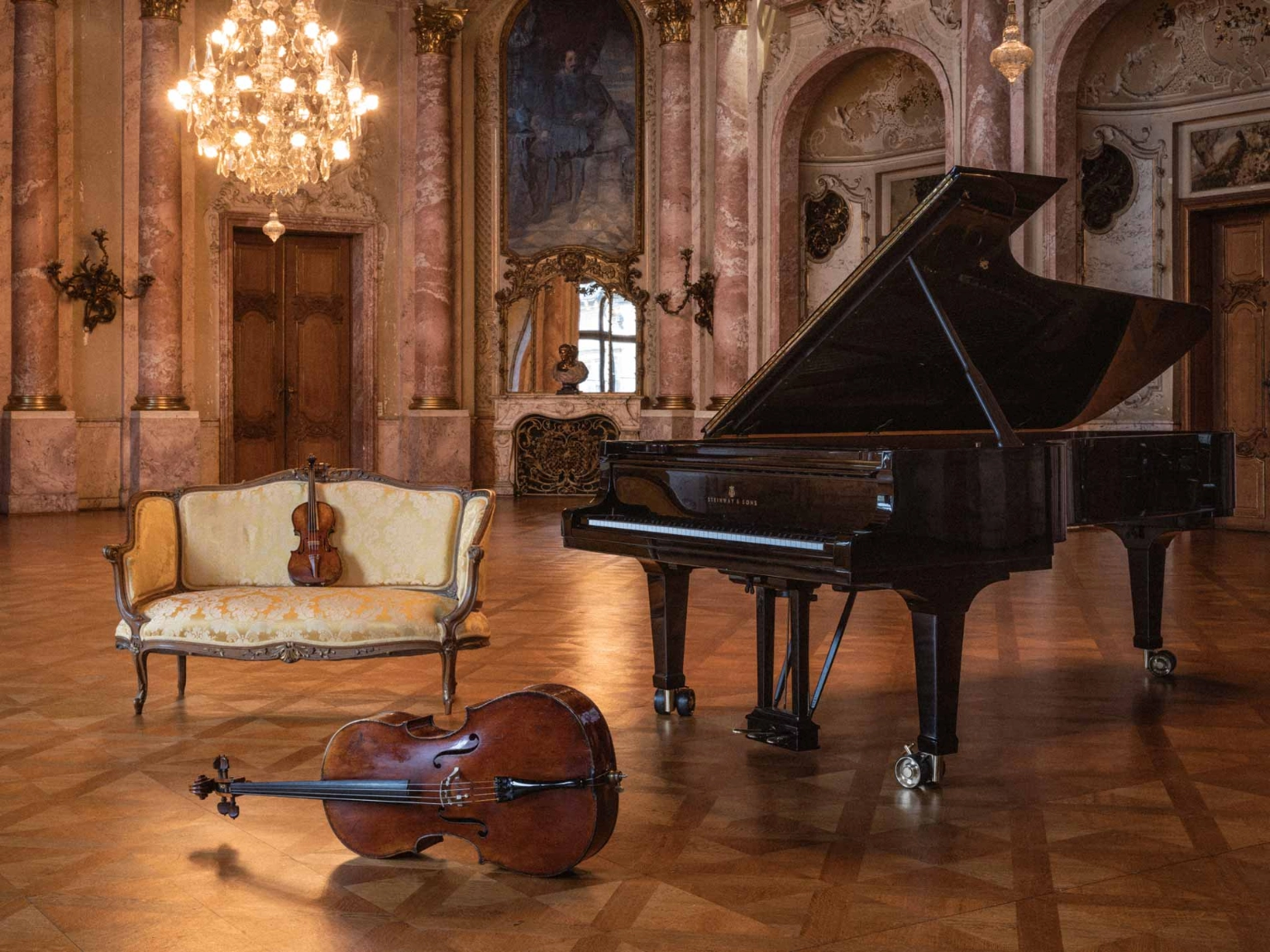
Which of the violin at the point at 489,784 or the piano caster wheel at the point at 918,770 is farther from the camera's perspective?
the piano caster wheel at the point at 918,770

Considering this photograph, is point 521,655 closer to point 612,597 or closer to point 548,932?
point 612,597

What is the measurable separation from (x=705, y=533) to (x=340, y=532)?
153 cm

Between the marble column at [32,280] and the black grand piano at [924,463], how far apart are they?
374 inches

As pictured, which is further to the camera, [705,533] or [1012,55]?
[1012,55]

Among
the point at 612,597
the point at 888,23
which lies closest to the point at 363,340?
the point at 888,23

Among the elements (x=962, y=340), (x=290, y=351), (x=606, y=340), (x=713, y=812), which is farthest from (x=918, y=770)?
(x=290, y=351)

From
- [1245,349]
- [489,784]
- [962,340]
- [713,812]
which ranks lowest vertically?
[713,812]

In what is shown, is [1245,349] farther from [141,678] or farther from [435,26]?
[141,678]

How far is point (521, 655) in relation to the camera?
5492mm

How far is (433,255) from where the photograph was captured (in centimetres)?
1430

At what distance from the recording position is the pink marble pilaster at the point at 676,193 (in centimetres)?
1390

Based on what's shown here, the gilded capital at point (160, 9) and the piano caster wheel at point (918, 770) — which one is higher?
the gilded capital at point (160, 9)

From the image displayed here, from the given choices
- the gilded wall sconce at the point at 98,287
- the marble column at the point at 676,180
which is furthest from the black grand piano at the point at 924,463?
the gilded wall sconce at the point at 98,287

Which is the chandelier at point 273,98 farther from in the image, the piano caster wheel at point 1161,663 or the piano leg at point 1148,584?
the piano caster wheel at point 1161,663
